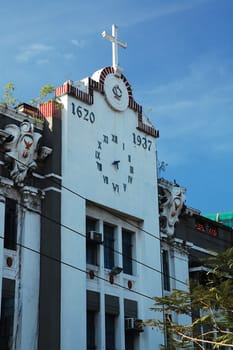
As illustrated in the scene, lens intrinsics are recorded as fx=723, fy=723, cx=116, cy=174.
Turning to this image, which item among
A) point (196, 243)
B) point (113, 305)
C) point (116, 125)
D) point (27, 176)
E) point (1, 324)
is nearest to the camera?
point (1, 324)

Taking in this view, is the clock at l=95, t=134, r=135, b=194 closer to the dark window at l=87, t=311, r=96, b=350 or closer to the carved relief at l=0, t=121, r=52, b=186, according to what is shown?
the carved relief at l=0, t=121, r=52, b=186

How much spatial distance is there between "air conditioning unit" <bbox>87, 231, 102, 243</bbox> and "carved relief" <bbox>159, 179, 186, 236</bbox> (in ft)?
15.1

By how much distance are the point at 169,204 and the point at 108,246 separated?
4320mm

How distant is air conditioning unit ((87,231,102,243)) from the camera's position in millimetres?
24578

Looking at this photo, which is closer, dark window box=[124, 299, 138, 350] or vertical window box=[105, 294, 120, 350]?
vertical window box=[105, 294, 120, 350]

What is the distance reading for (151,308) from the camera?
82.4 feet

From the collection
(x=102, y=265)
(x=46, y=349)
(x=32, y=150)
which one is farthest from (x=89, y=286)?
(x=32, y=150)

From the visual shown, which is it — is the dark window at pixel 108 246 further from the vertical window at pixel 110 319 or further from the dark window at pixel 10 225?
the dark window at pixel 10 225

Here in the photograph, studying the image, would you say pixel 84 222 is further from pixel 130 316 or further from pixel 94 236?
pixel 130 316

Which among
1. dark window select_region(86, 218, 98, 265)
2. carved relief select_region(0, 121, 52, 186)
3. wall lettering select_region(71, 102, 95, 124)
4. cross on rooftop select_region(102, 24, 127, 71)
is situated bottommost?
dark window select_region(86, 218, 98, 265)

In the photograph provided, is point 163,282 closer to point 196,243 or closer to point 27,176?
point 196,243

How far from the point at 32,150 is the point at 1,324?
222 inches

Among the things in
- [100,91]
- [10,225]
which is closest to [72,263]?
[10,225]

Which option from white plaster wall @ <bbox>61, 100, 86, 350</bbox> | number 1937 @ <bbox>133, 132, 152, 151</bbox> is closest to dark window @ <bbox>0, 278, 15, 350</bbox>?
white plaster wall @ <bbox>61, 100, 86, 350</bbox>
